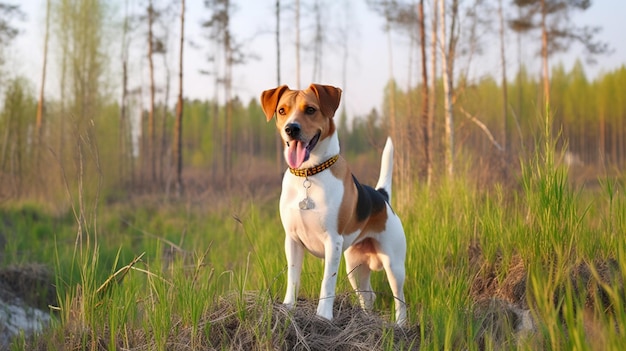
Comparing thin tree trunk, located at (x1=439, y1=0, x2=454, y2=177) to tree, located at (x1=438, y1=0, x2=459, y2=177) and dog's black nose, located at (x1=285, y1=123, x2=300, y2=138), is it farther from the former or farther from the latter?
dog's black nose, located at (x1=285, y1=123, x2=300, y2=138)

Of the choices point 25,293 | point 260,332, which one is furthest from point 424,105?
point 260,332

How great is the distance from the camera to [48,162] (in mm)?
18141

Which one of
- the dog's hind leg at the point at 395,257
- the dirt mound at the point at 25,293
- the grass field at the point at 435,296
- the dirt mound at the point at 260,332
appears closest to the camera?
the grass field at the point at 435,296

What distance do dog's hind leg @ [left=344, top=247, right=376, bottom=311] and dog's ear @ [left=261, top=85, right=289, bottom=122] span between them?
122 centimetres

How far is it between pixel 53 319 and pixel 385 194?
260 cm

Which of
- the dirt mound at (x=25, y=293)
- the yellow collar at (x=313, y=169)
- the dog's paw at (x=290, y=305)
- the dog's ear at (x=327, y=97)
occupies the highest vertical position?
the dog's ear at (x=327, y=97)

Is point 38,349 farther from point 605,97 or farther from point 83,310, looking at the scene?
point 605,97

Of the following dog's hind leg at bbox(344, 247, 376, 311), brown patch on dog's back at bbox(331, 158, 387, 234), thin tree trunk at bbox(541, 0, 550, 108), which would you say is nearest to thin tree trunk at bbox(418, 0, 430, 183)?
dog's hind leg at bbox(344, 247, 376, 311)

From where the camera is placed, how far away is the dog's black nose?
3.45 metres

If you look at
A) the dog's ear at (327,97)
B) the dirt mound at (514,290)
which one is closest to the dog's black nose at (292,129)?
the dog's ear at (327,97)

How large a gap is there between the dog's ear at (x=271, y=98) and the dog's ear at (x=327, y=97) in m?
0.24

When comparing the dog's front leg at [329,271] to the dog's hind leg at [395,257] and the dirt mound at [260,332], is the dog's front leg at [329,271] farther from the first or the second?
the dog's hind leg at [395,257]

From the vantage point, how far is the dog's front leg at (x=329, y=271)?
3.74 meters

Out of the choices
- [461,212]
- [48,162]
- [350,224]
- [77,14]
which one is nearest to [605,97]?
[77,14]
